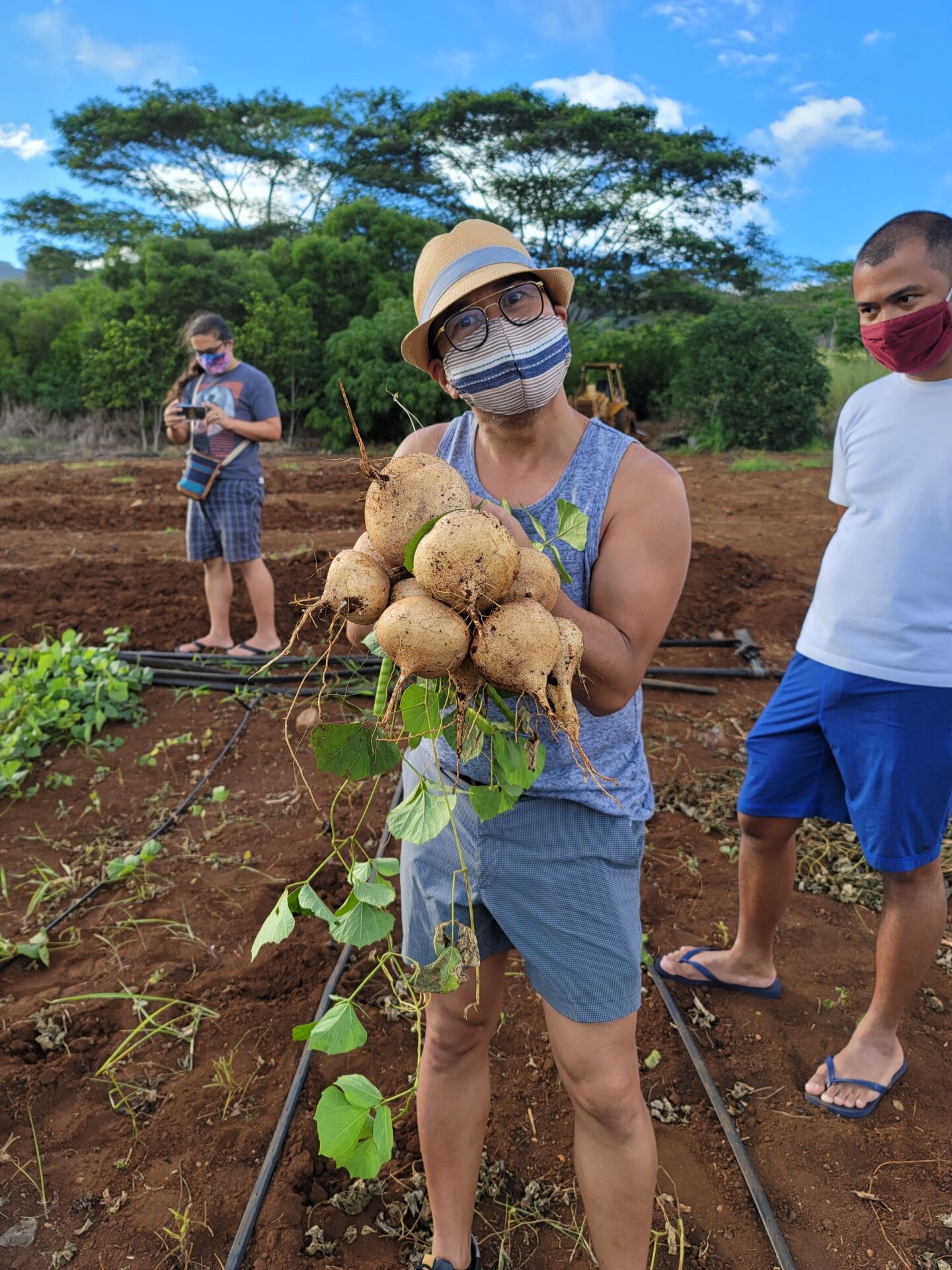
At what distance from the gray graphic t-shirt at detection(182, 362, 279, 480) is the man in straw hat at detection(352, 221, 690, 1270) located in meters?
3.06

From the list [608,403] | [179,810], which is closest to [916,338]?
[179,810]

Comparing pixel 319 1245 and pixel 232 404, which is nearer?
pixel 319 1245

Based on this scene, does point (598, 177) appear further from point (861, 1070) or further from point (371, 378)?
point (861, 1070)

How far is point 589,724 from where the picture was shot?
4.74 ft

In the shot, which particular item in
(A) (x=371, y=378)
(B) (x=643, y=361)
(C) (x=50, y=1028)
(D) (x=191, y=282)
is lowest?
(C) (x=50, y=1028)

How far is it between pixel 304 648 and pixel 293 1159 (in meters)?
3.25

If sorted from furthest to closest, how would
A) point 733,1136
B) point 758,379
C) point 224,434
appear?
1. point 758,379
2. point 224,434
3. point 733,1136

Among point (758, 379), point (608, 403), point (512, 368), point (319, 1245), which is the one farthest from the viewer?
point (758, 379)

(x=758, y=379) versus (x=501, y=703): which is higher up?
(x=758, y=379)

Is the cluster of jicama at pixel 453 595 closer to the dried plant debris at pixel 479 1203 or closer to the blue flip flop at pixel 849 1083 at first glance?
the dried plant debris at pixel 479 1203

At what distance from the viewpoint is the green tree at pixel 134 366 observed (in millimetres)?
14656

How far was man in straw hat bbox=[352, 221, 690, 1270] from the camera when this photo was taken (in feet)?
4.40

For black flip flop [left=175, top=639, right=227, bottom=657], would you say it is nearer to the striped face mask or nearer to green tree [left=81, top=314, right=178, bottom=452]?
the striped face mask

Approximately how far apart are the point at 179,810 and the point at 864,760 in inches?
102
